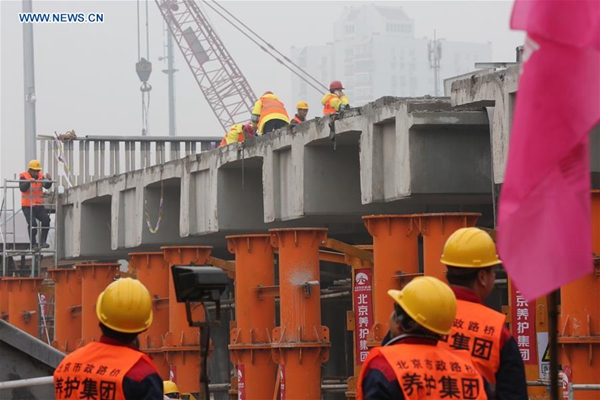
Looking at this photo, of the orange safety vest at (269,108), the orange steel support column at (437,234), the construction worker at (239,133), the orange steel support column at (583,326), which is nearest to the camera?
the orange steel support column at (583,326)

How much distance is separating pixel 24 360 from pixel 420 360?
7.18 metres

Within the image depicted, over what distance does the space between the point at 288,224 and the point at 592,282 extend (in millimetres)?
10244

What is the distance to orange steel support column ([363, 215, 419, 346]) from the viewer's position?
16672 millimetres

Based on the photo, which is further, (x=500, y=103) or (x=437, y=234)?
(x=437, y=234)

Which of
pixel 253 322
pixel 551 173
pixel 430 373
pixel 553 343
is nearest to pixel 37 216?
pixel 253 322

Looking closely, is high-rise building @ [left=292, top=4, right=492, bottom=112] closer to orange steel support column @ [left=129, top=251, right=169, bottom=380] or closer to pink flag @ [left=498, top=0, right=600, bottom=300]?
orange steel support column @ [left=129, top=251, right=169, bottom=380]

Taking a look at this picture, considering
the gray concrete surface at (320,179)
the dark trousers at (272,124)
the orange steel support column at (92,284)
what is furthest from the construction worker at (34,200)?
the dark trousers at (272,124)

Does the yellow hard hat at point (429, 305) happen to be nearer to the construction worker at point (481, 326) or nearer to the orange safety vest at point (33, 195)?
the construction worker at point (481, 326)

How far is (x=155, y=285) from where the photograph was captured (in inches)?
888

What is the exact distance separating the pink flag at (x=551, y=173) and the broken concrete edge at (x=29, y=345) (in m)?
8.02

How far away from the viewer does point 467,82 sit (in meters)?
16.8

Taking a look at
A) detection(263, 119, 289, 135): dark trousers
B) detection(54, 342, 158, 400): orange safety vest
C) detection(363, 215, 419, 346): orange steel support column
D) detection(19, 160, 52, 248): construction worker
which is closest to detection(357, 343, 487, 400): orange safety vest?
detection(54, 342, 158, 400): orange safety vest

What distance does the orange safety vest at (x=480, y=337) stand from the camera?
6613 mm

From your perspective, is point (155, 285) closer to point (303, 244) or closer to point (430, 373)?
point (303, 244)
